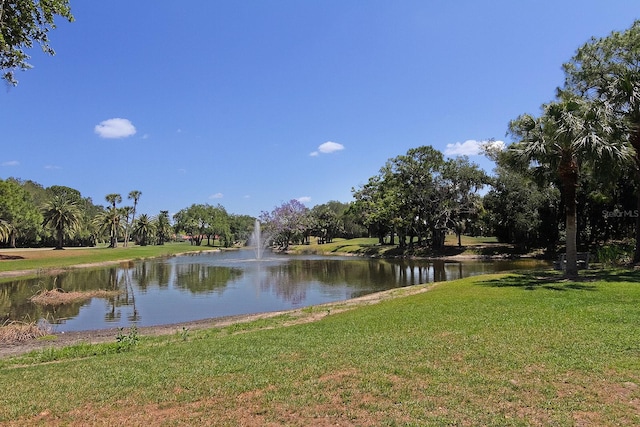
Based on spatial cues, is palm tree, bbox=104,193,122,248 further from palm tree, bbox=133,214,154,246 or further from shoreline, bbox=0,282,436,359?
shoreline, bbox=0,282,436,359

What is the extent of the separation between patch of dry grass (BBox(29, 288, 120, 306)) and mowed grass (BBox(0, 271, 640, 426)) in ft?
45.3

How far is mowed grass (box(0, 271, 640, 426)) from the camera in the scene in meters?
5.30

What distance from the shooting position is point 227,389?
6.41 metres

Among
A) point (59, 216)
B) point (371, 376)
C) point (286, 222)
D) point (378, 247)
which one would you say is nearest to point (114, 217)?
point (59, 216)

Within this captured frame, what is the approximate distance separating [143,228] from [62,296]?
84.6 m

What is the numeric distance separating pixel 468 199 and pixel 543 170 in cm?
3513

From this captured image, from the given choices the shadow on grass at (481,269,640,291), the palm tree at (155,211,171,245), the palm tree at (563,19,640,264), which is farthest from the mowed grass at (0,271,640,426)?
the palm tree at (155,211,171,245)

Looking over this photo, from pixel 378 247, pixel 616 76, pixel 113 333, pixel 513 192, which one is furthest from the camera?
pixel 378 247

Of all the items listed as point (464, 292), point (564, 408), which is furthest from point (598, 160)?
point (564, 408)

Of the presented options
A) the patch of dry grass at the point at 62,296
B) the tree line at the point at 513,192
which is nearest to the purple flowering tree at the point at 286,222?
the tree line at the point at 513,192

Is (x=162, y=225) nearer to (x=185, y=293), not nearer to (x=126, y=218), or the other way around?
(x=126, y=218)

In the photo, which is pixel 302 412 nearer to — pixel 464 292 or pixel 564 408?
pixel 564 408

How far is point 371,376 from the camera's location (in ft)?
21.6

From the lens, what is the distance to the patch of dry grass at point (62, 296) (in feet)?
75.6
